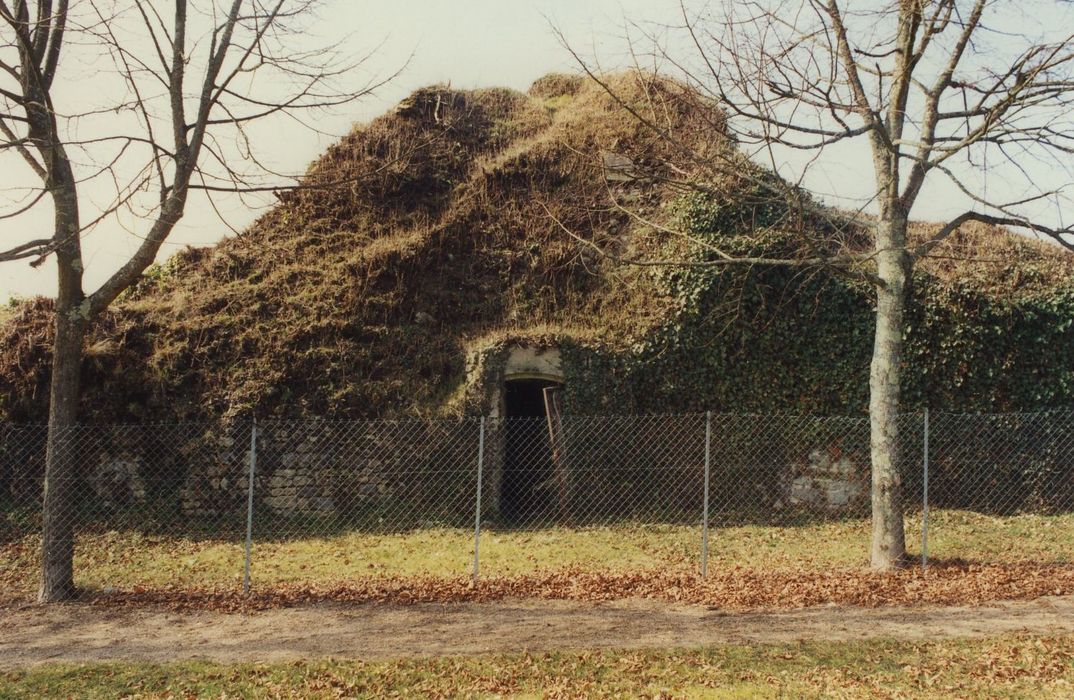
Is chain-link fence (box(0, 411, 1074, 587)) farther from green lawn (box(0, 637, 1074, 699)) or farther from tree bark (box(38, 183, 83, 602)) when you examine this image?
green lawn (box(0, 637, 1074, 699))

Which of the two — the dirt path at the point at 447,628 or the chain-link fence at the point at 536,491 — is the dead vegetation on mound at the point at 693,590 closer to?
the dirt path at the point at 447,628

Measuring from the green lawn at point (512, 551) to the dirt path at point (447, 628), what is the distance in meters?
1.50

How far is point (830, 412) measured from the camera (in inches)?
547

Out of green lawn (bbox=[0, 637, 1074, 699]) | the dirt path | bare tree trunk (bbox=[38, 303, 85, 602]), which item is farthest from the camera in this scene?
bare tree trunk (bbox=[38, 303, 85, 602])

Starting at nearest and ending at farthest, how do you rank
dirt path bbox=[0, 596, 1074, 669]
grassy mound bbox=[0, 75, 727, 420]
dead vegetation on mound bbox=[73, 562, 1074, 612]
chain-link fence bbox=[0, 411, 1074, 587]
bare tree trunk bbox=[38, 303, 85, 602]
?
dirt path bbox=[0, 596, 1074, 669] → dead vegetation on mound bbox=[73, 562, 1074, 612] → bare tree trunk bbox=[38, 303, 85, 602] → chain-link fence bbox=[0, 411, 1074, 587] → grassy mound bbox=[0, 75, 727, 420]

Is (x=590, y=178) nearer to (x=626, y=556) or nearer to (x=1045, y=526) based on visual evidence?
(x=626, y=556)

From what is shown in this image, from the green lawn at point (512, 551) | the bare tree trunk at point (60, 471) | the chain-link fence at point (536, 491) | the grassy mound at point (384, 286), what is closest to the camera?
the bare tree trunk at point (60, 471)

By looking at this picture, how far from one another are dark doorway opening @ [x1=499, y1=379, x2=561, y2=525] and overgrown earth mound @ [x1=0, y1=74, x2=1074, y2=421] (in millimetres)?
1026

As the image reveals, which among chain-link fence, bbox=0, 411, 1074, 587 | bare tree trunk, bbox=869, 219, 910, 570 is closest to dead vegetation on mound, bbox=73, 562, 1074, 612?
bare tree trunk, bbox=869, 219, 910, 570

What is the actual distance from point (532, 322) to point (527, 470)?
9.35 ft

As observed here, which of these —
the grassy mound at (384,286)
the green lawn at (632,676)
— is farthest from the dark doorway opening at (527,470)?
the green lawn at (632,676)

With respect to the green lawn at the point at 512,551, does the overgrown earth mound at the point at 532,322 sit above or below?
above

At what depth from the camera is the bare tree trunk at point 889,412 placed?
9.62 m

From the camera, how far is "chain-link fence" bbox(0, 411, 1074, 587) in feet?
37.4
